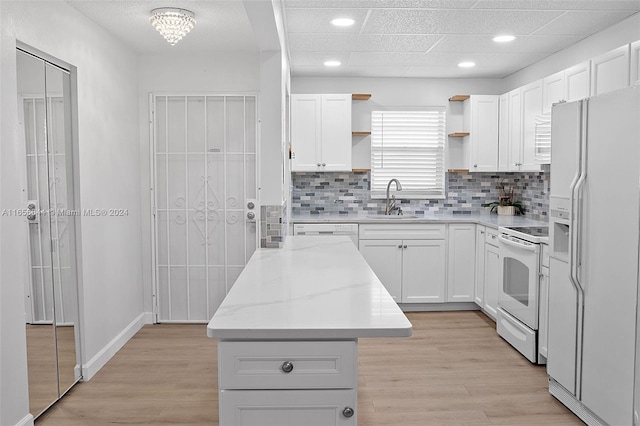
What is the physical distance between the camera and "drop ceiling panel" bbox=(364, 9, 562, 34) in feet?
11.1

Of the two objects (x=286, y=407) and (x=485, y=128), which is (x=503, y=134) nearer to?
(x=485, y=128)

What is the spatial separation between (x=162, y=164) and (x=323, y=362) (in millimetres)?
3473

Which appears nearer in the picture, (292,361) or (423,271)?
(292,361)

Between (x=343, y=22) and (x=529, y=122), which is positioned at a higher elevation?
(x=343, y=22)

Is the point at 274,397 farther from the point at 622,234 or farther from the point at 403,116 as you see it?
the point at 403,116

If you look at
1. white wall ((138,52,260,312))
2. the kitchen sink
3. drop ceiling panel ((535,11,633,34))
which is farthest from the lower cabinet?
the kitchen sink

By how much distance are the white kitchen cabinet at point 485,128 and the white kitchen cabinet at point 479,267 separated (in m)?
0.74

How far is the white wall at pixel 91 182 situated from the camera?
2.55 meters

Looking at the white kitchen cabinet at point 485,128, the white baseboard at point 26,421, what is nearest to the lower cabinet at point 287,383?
the white baseboard at point 26,421

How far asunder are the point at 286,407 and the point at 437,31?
3.03m

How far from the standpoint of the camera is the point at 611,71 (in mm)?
3234

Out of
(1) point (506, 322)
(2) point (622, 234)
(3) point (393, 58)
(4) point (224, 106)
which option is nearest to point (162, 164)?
(4) point (224, 106)

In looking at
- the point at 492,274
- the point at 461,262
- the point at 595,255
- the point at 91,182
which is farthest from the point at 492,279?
the point at 91,182

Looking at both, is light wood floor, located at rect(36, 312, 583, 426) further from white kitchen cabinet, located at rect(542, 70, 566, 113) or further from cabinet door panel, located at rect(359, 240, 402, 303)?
white kitchen cabinet, located at rect(542, 70, 566, 113)
